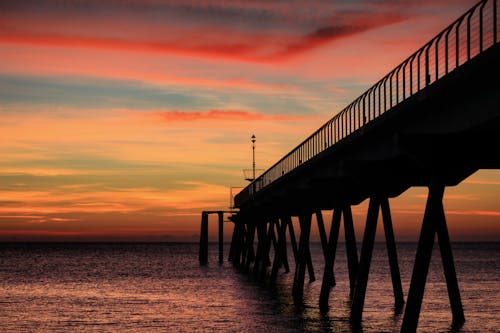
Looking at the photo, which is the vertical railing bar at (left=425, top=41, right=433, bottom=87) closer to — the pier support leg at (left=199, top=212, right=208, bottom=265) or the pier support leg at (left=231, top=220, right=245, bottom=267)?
the pier support leg at (left=231, top=220, right=245, bottom=267)

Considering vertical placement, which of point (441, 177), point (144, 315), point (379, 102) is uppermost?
point (379, 102)

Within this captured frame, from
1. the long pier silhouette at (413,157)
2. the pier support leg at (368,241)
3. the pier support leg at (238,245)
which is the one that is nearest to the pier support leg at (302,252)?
the long pier silhouette at (413,157)

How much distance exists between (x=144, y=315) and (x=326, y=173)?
33.3 feet

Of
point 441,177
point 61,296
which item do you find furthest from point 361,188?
point 61,296

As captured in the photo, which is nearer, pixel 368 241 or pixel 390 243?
pixel 368 241

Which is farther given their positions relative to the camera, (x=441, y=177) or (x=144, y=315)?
(x=144, y=315)

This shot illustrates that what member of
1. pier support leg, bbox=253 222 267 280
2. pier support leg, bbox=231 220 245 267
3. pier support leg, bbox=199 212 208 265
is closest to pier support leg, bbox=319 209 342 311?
pier support leg, bbox=253 222 267 280

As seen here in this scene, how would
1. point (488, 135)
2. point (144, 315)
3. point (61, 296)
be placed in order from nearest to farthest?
1. point (488, 135)
2. point (144, 315)
3. point (61, 296)

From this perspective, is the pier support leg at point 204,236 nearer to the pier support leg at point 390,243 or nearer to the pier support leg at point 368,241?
the pier support leg at point 390,243

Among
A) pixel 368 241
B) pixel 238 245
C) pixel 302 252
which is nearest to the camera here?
pixel 368 241

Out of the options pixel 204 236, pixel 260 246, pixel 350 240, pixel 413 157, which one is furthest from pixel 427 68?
pixel 204 236

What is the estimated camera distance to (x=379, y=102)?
25781 mm

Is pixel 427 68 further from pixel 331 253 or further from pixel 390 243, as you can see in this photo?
pixel 390 243

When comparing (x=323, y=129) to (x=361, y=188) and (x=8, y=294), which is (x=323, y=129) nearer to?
(x=361, y=188)
